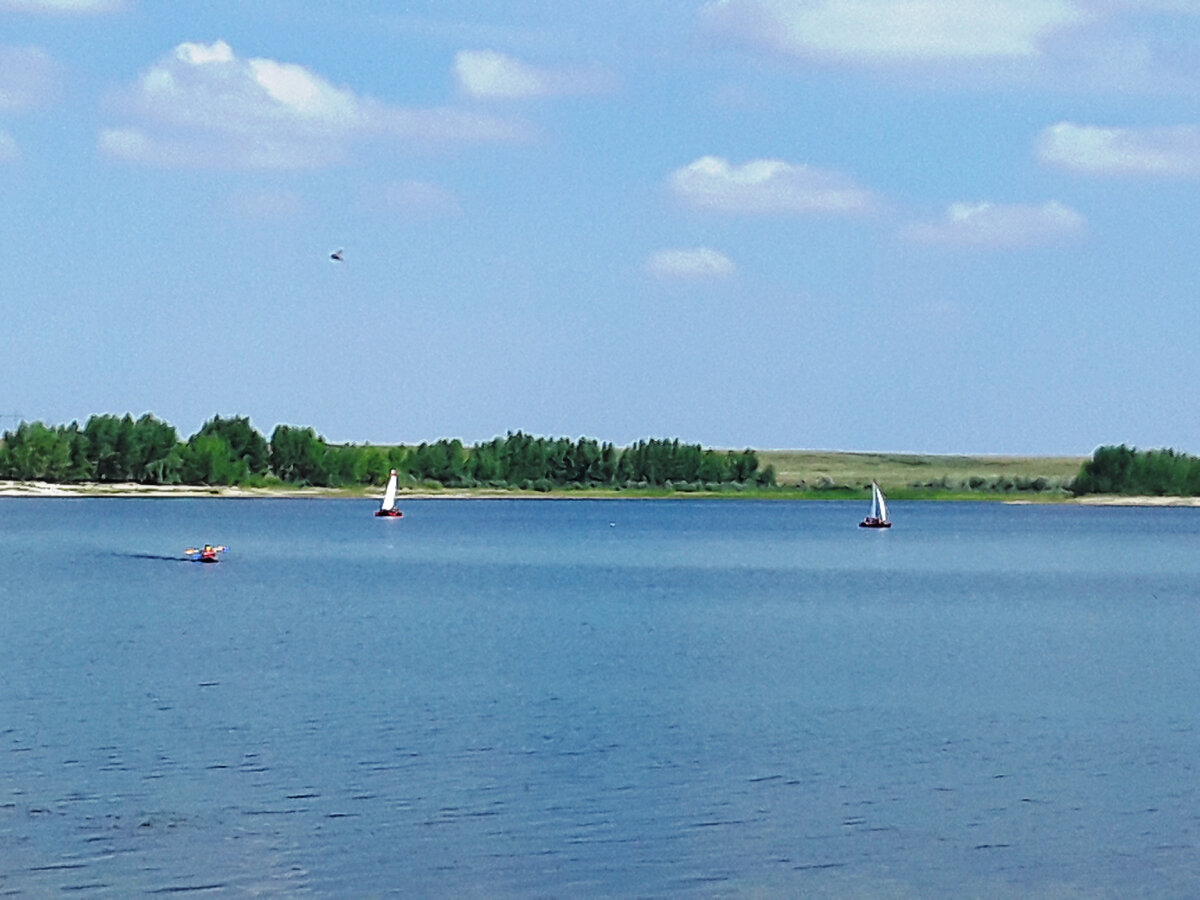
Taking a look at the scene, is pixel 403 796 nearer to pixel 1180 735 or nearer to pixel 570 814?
pixel 570 814

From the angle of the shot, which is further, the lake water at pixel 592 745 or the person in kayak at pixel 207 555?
the person in kayak at pixel 207 555

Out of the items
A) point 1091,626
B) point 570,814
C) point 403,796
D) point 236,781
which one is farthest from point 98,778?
point 1091,626

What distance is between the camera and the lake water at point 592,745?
27.1 m

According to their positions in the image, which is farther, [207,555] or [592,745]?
[207,555]

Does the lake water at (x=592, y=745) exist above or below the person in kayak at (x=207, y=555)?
below

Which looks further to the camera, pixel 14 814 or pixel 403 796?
pixel 403 796

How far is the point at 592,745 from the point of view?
3762cm

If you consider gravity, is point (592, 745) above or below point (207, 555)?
below

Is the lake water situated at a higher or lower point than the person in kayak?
lower

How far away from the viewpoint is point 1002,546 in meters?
154

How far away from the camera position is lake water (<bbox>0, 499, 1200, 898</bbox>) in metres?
27.1

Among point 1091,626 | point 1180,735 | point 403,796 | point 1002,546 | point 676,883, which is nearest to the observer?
point 676,883

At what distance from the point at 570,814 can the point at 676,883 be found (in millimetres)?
4590

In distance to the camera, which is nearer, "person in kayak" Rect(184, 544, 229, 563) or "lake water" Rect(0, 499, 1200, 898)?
"lake water" Rect(0, 499, 1200, 898)
